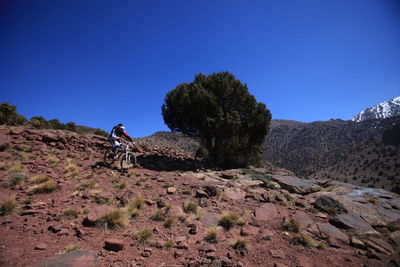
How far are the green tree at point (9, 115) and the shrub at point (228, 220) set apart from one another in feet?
80.7

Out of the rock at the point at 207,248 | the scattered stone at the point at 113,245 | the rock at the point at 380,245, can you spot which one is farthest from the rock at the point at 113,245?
the rock at the point at 380,245

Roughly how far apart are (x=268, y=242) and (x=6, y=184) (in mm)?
8696

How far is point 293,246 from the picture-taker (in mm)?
5004

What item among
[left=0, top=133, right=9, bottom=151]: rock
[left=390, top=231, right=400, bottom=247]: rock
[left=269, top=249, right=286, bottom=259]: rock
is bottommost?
[left=390, top=231, right=400, bottom=247]: rock

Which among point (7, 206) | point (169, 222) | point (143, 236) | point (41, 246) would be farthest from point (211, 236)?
point (7, 206)

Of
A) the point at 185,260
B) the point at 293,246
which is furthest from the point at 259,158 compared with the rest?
the point at 185,260

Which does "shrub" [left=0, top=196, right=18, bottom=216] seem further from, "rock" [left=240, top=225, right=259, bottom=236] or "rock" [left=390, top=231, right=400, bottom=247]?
"rock" [left=390, top=231, right=400, bottom=247]

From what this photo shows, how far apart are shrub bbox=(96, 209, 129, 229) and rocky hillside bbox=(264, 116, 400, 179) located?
7100 centimetres

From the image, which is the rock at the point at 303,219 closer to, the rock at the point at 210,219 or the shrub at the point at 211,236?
the rock at the point at 210,219

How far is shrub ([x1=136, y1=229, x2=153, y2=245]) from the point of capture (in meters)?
4.43

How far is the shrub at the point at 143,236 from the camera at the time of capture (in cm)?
443

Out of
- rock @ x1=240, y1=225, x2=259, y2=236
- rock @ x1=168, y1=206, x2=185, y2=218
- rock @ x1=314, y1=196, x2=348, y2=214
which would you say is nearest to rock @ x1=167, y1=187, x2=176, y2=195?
rock @ x1=168, y1=206, x2=185, y2=218

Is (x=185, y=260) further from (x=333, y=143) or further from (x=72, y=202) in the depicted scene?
(x=333, y=143)

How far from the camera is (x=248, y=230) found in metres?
5.60
